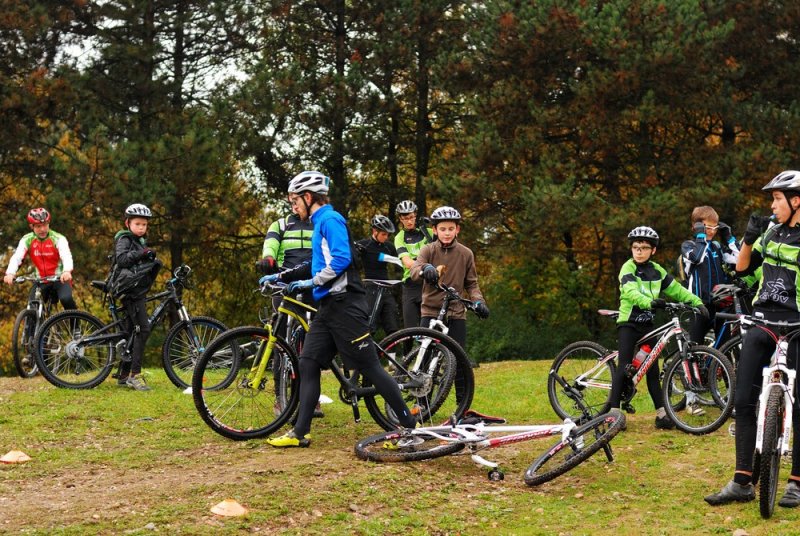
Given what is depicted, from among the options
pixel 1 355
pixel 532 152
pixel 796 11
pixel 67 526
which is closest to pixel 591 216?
pixel 532 152

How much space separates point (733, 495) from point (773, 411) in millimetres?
671

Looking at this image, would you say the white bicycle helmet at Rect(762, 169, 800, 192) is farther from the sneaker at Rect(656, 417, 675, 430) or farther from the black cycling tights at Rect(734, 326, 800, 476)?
the sneaker at Rect(656, 417, 675, 430)

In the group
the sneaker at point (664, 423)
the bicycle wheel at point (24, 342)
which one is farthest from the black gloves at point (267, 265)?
the bicycle wheel at point (24, 342)

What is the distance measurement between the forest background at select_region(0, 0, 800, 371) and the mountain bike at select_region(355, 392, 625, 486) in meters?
12.6

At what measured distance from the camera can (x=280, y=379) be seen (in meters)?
7.88

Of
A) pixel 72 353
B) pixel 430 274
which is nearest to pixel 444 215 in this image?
pixel 430 274

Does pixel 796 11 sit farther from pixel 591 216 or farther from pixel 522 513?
pixel 522 513

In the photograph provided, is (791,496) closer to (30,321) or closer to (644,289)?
(644,289)

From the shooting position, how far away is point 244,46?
23.4 metres

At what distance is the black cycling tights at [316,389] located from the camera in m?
7.09

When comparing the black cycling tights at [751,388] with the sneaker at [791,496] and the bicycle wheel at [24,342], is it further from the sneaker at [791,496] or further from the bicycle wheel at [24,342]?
the bicycle wheel at [24,342]

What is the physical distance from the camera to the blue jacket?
7.05m

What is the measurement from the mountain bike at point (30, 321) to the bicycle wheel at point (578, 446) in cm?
720

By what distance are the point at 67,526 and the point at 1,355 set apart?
23.5 metres
